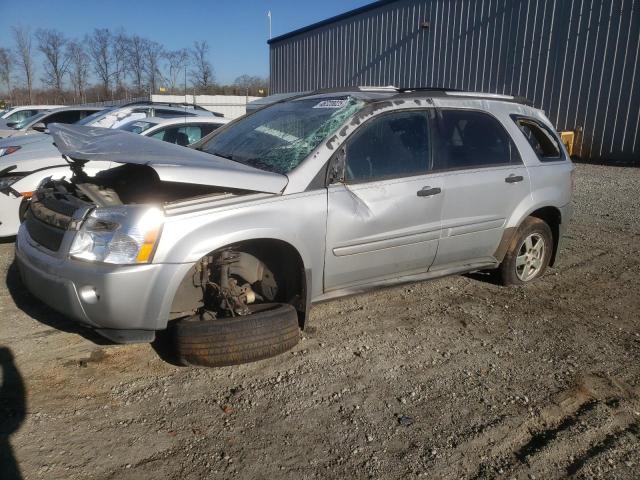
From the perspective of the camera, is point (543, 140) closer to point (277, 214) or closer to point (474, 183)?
point (474, 183)

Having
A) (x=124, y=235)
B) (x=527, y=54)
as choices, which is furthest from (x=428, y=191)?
(x=527, y=54)

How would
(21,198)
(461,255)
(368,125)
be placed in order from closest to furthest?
(368,125) → (461,255) → (21,198)

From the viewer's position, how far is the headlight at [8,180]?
212 inches

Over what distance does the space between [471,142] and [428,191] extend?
2.37 feet

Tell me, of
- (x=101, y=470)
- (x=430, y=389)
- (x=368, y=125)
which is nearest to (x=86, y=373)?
(x=101, y=470)

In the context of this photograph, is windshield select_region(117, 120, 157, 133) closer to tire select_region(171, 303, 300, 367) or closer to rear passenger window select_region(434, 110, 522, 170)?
rear passenger window select_region(434, 110, 522, 170)

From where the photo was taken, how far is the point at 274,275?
363 centimetres

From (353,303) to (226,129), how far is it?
183 cm

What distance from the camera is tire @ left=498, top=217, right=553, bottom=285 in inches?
187

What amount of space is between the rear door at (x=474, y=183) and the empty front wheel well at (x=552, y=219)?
0.45 meters

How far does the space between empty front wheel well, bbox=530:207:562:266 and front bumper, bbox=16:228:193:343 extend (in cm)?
339

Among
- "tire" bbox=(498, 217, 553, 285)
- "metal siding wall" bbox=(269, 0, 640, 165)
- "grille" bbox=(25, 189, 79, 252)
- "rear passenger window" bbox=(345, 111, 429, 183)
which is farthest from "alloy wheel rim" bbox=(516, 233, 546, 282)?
"metal siding wall" bbox=(269, 0, 640, 165)

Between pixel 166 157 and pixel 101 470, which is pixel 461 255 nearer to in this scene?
pixel 166 157

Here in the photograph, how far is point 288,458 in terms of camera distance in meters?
2.54
